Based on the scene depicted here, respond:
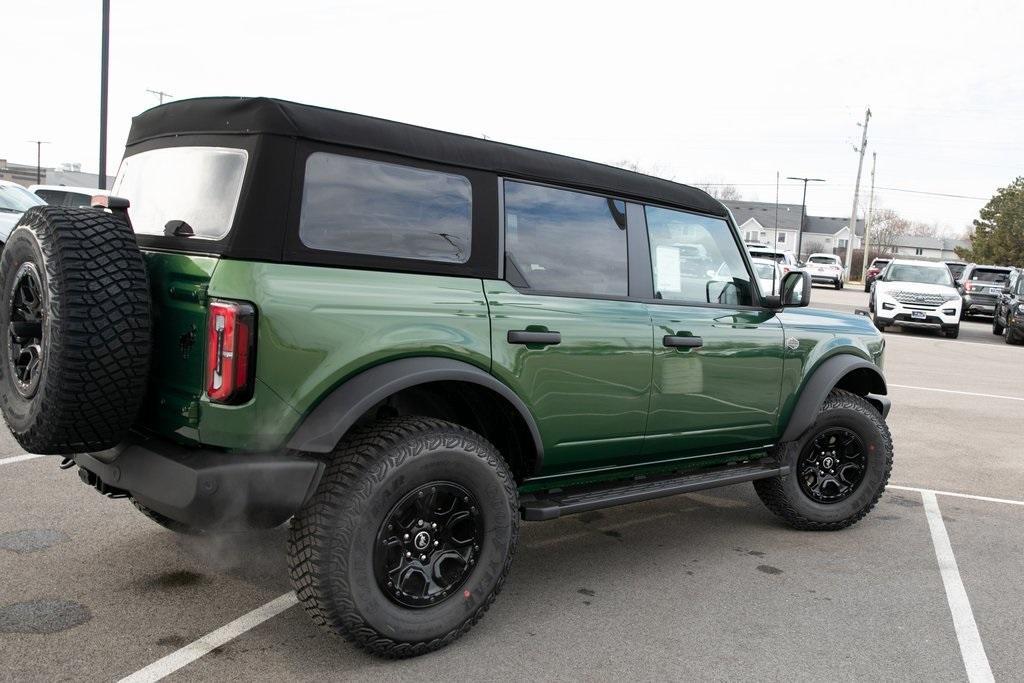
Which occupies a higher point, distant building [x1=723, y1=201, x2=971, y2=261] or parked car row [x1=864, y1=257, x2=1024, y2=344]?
distant building [x1=723, y1=201, x2=971, y2=261]

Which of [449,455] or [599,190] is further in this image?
[599,190]

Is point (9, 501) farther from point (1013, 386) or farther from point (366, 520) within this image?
point (1013, 386)

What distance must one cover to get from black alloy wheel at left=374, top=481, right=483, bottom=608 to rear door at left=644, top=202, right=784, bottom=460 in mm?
1166

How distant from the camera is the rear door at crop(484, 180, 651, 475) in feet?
11.7

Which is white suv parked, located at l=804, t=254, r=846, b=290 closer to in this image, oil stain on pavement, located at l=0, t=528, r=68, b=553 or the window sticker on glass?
the window sticker on glass

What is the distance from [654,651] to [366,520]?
48.9 inches

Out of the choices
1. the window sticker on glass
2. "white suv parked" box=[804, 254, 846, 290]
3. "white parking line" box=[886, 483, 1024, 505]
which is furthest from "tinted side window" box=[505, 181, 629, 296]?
"white suv parked" box=[804, 254, 846, 290]

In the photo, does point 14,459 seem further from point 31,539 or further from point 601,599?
point 601,599

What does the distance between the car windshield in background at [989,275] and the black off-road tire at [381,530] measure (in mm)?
25626

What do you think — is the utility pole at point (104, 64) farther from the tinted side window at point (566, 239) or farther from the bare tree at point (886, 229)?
the bare tree at point (886, 229)

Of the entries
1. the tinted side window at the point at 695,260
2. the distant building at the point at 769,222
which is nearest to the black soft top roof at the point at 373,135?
the tinted side window at the point at 695,260

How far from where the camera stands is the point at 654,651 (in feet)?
11.0

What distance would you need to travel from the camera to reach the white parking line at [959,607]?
11.1 feet

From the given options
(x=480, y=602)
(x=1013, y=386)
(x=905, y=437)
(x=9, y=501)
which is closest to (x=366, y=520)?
(x=480, y=602)
